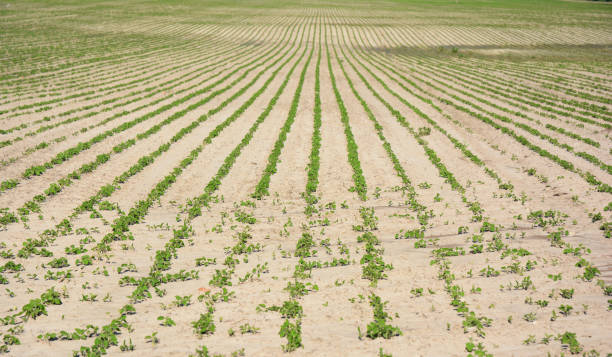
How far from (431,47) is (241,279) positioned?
54073mm

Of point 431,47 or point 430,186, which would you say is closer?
point 430,186

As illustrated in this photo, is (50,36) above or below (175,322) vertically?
above

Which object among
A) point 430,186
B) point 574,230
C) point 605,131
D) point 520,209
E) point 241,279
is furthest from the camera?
point 605,131

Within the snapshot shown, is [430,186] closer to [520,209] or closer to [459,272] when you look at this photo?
[520,209]

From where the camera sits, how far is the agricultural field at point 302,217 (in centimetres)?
720

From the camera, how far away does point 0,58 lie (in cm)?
3688

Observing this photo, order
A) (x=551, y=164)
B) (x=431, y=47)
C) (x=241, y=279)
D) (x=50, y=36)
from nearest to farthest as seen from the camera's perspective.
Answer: (x=241, y=279) → (x=551, y=164) → (x=50, y=36) → (x=431, y=47)

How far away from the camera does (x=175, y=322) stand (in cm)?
735

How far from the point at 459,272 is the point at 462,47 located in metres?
52.8

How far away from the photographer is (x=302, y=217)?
11406mm

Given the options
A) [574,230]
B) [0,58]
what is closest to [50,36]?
[0,58]

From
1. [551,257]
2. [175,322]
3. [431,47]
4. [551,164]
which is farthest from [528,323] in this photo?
[431,47]

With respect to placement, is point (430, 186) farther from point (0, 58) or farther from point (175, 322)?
point (0, 58)

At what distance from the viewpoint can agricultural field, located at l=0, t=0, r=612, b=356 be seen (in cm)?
720
